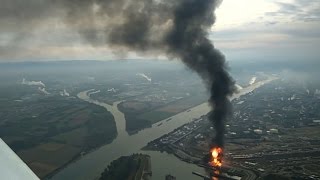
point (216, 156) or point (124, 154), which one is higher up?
point (124, 154)

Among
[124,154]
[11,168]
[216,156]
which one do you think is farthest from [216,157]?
[11,168]

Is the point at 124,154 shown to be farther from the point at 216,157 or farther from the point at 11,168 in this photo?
the point at 11,168

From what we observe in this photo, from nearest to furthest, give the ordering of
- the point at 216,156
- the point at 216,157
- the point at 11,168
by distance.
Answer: the point at 11,168, the point at 216,157, the point at 216,156

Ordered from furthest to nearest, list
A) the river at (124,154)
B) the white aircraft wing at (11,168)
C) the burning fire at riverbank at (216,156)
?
the burning fire at riverbank at (216,156), the river at (124,154), the white aircraft wing at (11,168)

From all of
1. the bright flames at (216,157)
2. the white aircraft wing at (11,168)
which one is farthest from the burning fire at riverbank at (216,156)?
the white aircraft wing at (11,168)

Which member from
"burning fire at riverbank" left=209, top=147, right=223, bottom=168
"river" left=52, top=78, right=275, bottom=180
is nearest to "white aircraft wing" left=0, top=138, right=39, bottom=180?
"river" left=52, top=78, right=275, bottom=180

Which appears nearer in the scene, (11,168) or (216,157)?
(11,168)

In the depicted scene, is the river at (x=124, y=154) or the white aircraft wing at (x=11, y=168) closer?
the white aircraft wing at (x=11, y=168)

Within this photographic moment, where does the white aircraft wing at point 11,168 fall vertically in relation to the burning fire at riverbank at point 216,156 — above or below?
above

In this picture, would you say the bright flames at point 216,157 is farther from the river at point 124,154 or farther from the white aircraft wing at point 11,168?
the white aircraft wing at point 11,168

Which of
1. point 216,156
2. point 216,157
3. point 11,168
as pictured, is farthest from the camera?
point 216,156
